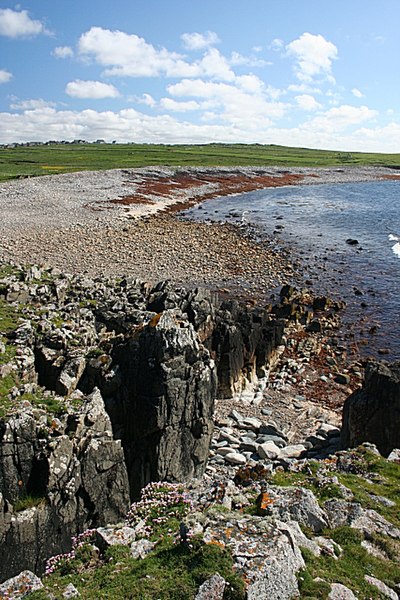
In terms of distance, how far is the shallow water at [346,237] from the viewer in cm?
3784

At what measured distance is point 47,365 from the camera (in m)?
17.9

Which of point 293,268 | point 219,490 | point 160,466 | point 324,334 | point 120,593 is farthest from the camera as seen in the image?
point 293,268

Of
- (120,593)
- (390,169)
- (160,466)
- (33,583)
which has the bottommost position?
(160,466)

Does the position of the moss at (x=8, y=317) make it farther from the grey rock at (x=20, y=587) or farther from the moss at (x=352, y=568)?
the moss at (x=352, y=568)

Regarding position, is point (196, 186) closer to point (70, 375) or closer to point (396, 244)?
point (396, 244)

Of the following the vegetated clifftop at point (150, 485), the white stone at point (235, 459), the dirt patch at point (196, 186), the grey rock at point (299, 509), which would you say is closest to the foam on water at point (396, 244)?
the dirt patch at point (196, 186)

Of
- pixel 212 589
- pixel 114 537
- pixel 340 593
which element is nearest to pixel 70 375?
pixel 114 537

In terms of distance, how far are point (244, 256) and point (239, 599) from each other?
45.6m

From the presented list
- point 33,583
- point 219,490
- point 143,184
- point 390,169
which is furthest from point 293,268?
point 390,169

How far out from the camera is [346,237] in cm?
6838

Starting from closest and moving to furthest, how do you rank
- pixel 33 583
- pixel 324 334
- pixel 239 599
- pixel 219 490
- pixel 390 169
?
pixel 239 599
pixel 33 583
pixel 219 490
pixel 324 334
pixel 390 169

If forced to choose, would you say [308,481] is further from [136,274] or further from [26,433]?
[136,274]

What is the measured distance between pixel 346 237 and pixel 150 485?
2384 inches

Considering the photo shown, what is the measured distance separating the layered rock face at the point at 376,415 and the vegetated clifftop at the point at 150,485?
0.88 feet
